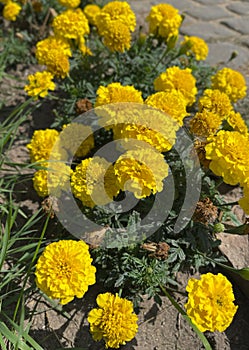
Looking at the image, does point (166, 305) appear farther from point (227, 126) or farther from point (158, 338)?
point (227, 126)

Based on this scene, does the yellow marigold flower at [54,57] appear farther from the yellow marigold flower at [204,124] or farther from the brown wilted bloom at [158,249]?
the brown wilted bloom at [158,249]

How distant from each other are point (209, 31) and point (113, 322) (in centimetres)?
295

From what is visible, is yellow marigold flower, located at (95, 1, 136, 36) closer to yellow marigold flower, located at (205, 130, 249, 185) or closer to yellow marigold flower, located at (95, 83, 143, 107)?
yellow marigold flower, located at (95, 83, 143, 107)

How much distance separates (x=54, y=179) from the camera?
2.21 meters

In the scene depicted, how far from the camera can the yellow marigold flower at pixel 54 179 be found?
2.20m

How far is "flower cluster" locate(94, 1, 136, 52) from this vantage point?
2521 millimetres

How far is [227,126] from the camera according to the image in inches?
85.3

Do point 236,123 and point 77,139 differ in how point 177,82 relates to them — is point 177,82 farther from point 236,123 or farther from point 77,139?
point 77,139

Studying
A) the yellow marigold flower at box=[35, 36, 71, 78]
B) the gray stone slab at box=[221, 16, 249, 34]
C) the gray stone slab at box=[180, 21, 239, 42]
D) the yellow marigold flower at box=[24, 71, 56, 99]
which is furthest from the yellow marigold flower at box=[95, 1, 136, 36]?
the gray stone slab at box=[221, 16, 249, 34]

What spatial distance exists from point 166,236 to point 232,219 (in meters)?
0.37

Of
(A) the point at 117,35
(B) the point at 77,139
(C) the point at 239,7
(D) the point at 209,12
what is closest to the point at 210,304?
(B) the point at 77,139

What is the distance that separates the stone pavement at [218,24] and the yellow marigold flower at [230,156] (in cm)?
173

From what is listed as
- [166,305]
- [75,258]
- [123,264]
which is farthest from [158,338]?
[75,258]

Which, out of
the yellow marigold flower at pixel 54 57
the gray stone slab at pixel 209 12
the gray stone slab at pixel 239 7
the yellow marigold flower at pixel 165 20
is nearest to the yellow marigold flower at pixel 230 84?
the yellow marigold flower at pixel 165 20
